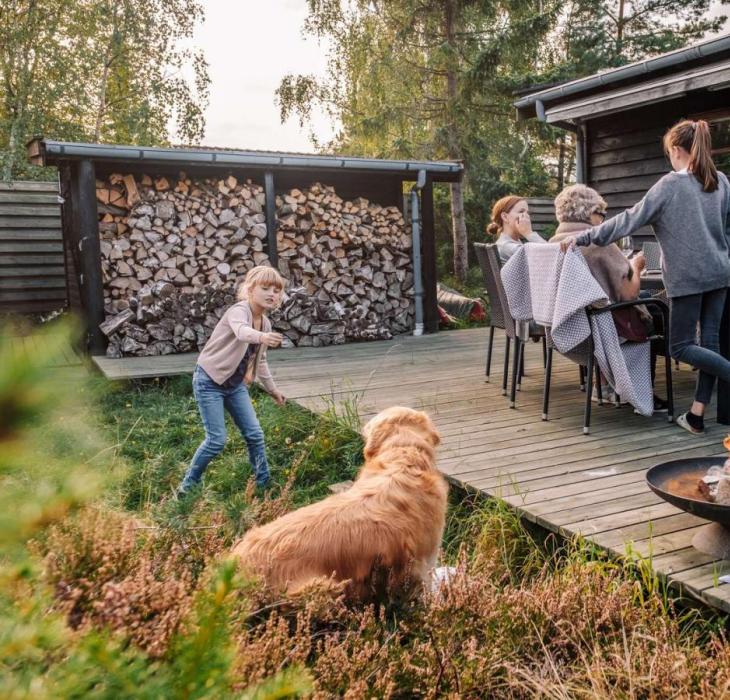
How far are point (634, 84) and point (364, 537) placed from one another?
691cm

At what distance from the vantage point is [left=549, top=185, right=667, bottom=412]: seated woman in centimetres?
427

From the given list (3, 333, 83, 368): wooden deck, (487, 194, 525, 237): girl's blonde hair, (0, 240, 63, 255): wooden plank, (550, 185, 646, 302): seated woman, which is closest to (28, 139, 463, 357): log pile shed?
(0, 240, 63, 255): wooden plank

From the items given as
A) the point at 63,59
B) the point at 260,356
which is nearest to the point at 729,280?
the point at 260,356

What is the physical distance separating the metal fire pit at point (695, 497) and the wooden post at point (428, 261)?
7414mm

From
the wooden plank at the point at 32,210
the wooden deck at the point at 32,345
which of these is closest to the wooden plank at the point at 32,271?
the wooden plank at the point at 32,210

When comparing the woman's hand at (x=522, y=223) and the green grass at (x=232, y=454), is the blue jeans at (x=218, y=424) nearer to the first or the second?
the green grass at (x=232, y=454)

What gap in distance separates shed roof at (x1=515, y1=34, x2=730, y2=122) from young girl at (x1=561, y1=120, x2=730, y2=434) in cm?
252

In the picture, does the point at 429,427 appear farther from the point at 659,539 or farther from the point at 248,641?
the point at 248,641

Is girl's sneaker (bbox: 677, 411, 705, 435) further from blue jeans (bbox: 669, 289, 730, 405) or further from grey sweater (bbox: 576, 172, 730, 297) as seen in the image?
grey sweater (bbox: 576, 172, 730, 297)

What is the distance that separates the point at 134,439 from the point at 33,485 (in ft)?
15.5

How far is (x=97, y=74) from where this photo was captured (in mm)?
20344

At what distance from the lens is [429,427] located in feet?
9.00

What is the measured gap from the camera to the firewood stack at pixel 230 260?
8.52 m

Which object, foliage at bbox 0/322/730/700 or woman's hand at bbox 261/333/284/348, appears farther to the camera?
woman's hand at bbox 261/333/284/348
